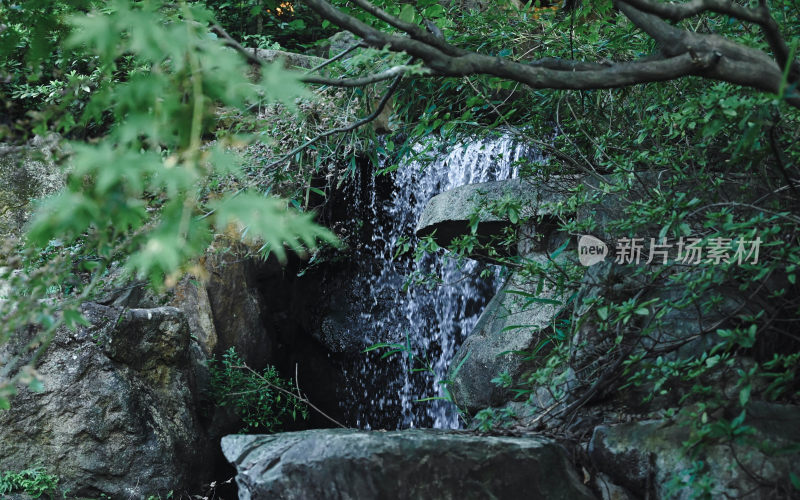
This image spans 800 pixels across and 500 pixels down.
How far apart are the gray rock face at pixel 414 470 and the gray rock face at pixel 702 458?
225 millimetres

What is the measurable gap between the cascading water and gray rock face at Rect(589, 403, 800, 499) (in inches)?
122

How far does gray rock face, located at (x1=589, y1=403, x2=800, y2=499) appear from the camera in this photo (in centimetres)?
243

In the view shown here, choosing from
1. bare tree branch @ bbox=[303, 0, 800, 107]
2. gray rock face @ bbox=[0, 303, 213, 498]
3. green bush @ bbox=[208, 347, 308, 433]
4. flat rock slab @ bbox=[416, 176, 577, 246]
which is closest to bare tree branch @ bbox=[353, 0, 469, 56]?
bare tree branch @ bbox=[303, 0, 800, 107]

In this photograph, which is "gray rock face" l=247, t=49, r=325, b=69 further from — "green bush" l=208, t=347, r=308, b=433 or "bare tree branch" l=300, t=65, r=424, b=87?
"bare tree branch" l=300, t=65, r=424, b=87

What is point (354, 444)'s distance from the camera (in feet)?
8.93

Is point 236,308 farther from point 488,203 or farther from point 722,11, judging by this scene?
point 722,11

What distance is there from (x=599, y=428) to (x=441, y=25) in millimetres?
2728

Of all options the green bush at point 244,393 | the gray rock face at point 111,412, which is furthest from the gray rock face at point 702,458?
the green bush at point 244,393

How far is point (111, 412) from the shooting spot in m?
4.88

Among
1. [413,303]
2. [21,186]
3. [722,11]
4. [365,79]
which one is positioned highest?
[722,11]

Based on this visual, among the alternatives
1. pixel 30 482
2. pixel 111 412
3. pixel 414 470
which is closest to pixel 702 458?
pixel 414 470

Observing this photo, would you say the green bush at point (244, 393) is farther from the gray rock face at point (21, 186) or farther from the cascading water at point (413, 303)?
the gray rock face at point (21, 186)

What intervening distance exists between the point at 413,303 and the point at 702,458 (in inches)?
186

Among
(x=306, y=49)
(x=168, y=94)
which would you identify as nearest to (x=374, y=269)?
(x=306, y=49)
